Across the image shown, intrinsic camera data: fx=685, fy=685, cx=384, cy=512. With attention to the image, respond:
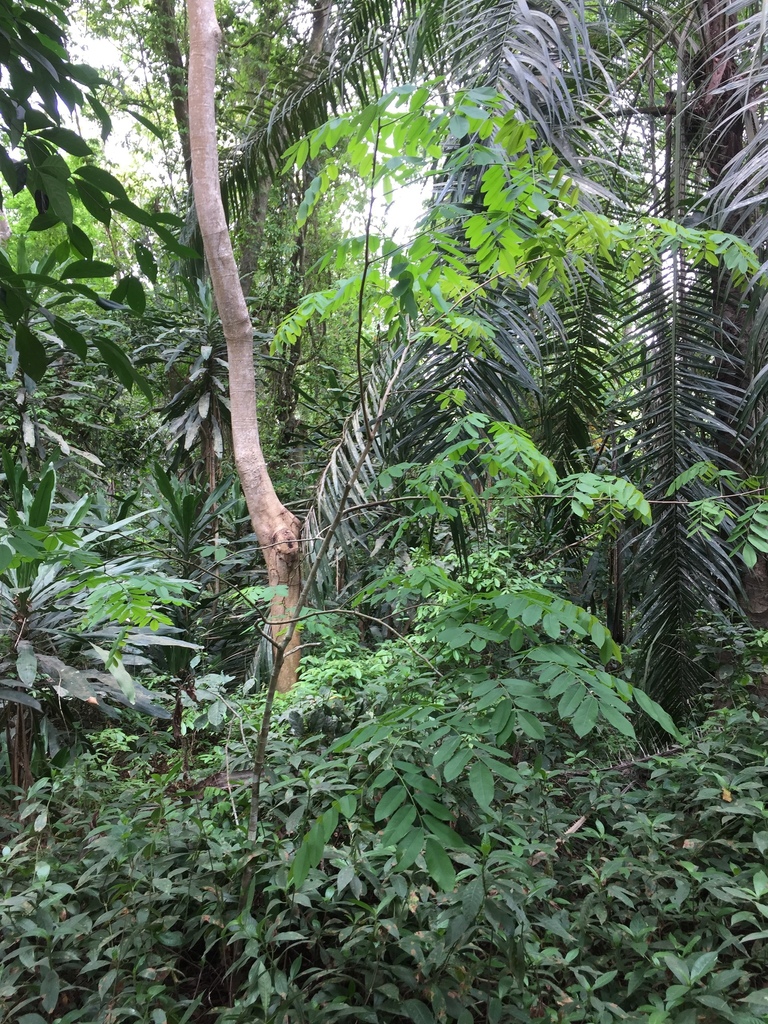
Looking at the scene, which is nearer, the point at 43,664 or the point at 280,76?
the point at 43,664

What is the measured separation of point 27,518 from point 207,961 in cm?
183

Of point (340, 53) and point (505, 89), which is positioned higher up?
point (340, 53)

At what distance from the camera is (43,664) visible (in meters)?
2.68

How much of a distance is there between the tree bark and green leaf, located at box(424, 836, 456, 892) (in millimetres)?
2924

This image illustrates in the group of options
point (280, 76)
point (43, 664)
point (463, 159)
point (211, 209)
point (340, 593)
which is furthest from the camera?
point (280, 76)

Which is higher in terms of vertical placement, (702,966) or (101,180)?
(101,180)

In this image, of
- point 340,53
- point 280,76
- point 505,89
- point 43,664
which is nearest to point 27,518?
point 43,664

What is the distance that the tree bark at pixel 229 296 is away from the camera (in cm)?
400

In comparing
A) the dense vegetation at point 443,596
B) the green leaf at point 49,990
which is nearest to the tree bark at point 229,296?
the dense vegetation at point 443,596

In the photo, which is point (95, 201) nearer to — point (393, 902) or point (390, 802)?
point (390, 802)

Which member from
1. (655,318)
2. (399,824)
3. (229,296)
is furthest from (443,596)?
(229,296)

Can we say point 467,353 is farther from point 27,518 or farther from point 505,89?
point 27,518

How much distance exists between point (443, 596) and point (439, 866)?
131cm

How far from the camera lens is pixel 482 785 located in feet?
3.78
